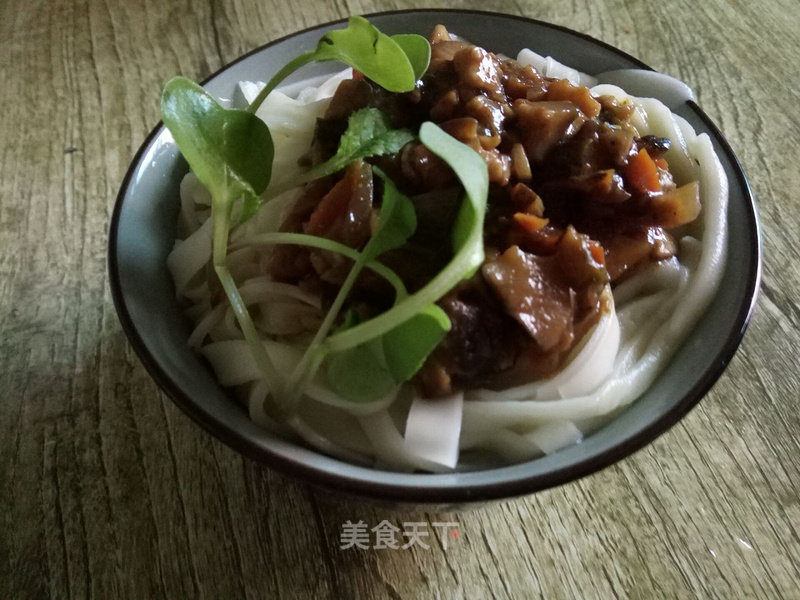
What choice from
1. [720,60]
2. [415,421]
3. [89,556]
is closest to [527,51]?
[720,60]

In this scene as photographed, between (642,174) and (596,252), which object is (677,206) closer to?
(642,174)

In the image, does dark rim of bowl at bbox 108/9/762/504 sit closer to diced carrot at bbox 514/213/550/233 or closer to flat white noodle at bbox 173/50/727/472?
flat white noodle at bbox 173/50/727/472

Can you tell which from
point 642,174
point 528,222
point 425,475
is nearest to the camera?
point 425,475

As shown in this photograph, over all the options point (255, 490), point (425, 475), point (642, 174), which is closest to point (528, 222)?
point (642, 174)

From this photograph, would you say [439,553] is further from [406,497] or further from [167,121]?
[167,121]

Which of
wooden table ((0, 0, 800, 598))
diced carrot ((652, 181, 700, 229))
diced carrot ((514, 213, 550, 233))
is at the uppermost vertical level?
diced carrot ((652, 181, 700, 229))

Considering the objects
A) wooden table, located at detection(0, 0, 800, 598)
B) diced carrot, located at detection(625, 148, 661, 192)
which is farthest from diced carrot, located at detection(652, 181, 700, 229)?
wooden table, located at detection(0, 0, 800, 598)

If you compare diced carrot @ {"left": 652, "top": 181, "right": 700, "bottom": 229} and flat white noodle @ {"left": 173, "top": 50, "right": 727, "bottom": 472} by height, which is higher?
diced carrot @ {"left": 652, "top": 181, "right": 700, "bottom": 229}
